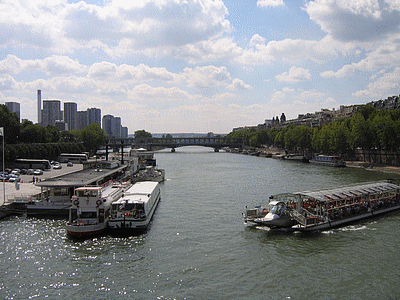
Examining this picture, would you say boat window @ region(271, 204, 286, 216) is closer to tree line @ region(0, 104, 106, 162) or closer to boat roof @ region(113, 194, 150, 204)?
boat roof @ region(113, 194, 150, 204)

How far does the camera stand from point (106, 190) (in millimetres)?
36375

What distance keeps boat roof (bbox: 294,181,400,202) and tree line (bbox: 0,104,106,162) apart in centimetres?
5957

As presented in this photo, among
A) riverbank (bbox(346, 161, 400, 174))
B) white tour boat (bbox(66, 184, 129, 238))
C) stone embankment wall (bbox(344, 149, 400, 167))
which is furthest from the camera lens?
stone embankment wall (bbox(344, 149, 400, 167))

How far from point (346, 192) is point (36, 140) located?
92030 millimetres

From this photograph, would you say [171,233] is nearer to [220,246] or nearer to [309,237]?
[220,246]

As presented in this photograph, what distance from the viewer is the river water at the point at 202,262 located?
→ 19.0 metres

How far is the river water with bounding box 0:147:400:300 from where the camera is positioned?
1903 cm

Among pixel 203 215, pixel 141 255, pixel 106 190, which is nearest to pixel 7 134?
pixel 106 190

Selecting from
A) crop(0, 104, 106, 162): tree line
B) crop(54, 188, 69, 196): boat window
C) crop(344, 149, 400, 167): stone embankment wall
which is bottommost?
crop(54, 188, 69, 196): boat window

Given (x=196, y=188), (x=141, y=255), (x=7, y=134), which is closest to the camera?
(x=141, y=255)

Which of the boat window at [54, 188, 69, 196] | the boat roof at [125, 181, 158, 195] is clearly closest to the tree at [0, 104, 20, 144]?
the boat window at [54, 188, 69, 196]

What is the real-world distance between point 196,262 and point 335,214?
554 inches

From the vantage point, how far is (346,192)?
33.8 meters

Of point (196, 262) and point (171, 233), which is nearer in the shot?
point (196, 262)
